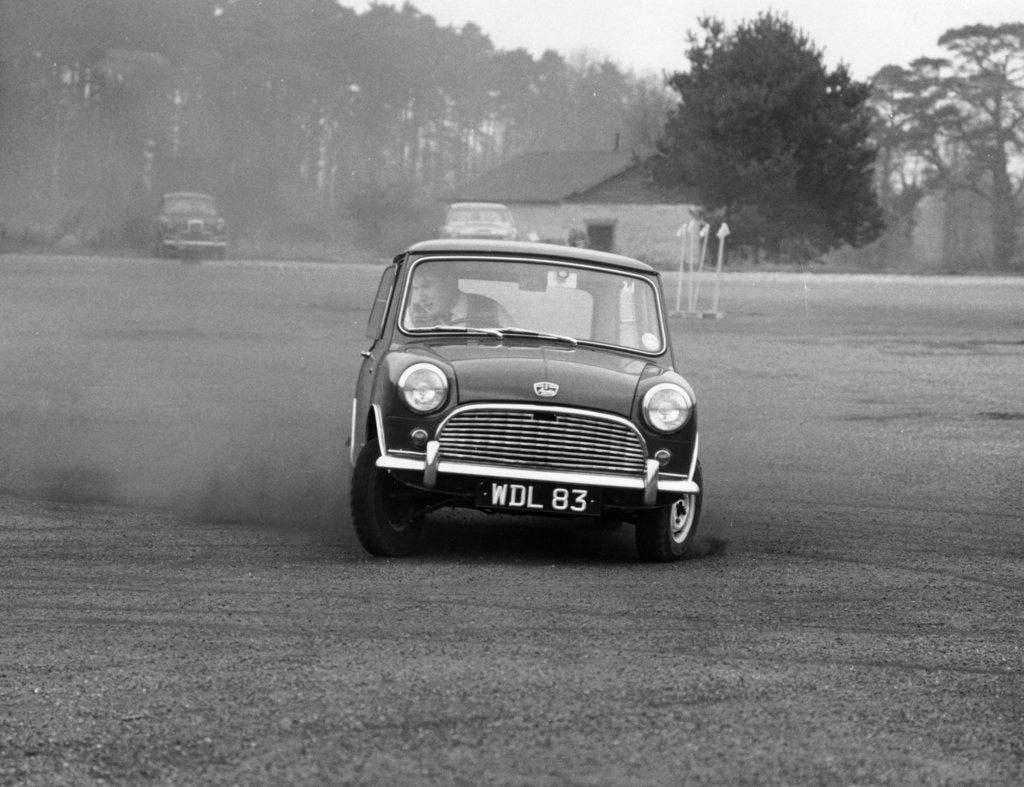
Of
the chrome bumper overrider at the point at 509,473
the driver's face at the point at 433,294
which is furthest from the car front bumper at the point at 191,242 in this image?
the chrome bumper overrider at the point at 509,473

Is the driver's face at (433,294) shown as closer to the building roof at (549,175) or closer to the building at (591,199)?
the building at (591,199)

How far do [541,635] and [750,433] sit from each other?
317 inches

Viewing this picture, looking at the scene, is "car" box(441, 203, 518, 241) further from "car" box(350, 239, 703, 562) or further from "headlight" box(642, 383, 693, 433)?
"headlight" box(642, 383, 693, 433)

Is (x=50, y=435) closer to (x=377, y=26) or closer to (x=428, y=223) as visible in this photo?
(x=377, y=26)

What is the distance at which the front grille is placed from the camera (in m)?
7.39

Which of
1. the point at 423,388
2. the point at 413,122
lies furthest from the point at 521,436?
the point at 413,122

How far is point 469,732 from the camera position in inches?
173

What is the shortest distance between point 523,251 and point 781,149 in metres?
49.3

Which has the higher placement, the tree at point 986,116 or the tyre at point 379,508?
the tree at point 986,116

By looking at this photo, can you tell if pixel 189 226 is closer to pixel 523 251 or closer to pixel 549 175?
pixel 523 251

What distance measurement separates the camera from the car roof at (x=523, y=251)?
8516mm

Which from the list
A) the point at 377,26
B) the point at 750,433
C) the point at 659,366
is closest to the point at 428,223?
the point at 377,26

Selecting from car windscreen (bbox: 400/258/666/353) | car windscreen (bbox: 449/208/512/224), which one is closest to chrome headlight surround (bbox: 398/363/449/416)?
car windscreen (bbox: 400/258/666/353)

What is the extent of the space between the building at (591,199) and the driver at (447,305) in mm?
54473
